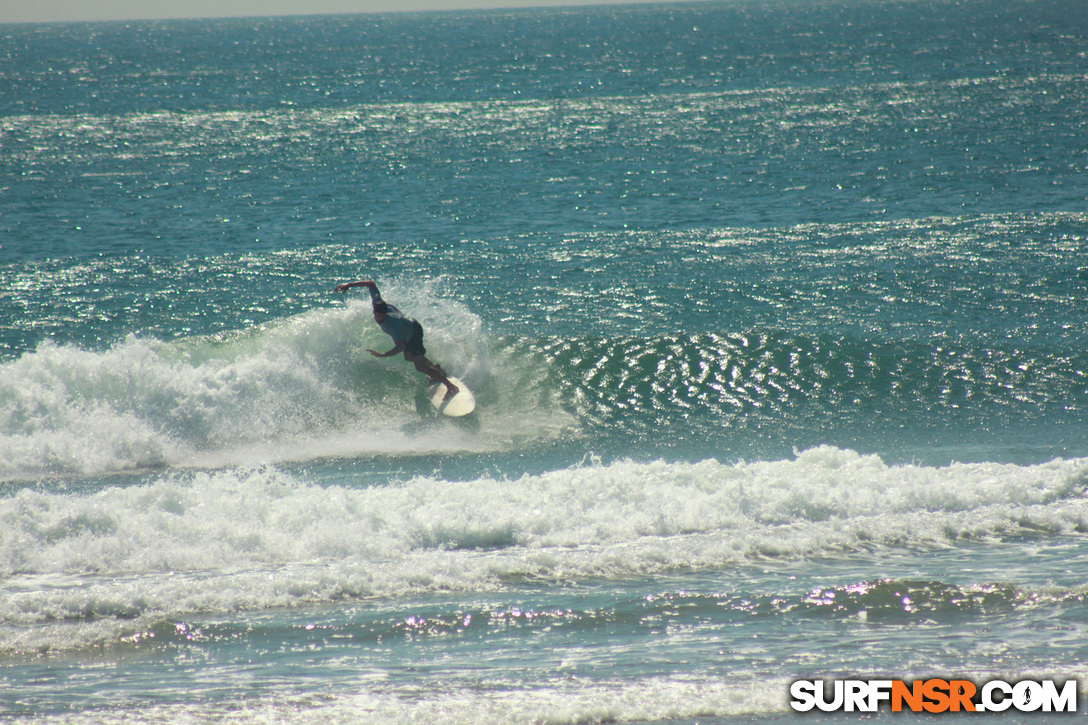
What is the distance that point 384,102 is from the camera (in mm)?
66312

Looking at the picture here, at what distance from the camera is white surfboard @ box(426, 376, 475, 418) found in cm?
1316

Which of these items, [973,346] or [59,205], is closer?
[973,346]

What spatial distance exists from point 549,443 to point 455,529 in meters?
3.72

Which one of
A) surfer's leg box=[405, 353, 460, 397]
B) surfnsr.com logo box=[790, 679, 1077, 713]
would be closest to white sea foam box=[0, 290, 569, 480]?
surfer's leg box=[405, 353, 460, 397]

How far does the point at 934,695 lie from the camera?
18.8 feet

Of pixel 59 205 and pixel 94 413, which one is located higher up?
pixel 59 205

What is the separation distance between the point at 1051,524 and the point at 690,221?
1662 centimetres

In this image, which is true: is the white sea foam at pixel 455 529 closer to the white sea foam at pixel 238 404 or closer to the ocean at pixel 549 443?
the ocean at pixel 549 443

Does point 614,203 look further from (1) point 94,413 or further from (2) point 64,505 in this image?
(2) point 64,505

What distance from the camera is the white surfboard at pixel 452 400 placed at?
43.2 feet

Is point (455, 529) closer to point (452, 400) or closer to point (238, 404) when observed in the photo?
point (452, 400)

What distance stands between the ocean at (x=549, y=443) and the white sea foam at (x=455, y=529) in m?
0.04

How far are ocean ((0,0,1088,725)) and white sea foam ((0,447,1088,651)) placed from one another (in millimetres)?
37

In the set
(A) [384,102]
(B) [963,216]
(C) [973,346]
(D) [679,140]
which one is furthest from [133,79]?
(C) [973,346]
